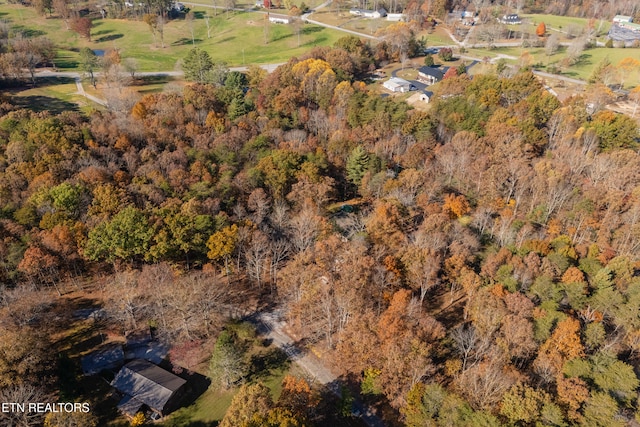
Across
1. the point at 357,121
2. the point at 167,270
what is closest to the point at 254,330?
the point at 167,270

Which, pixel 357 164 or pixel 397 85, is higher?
pixel 397 85

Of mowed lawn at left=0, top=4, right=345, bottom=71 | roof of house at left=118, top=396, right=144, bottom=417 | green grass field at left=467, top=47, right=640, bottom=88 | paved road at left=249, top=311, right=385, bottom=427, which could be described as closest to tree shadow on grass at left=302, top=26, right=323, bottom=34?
mowed lawn at left=0, top=4, right=345, bottom=71

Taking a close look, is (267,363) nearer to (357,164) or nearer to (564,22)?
(357,164)

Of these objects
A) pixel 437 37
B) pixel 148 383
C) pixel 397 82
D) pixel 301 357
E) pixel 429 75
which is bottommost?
pixel 301 357

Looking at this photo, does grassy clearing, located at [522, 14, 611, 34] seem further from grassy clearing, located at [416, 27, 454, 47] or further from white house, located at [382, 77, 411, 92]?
white house, located at [382, 77, 411, 92]

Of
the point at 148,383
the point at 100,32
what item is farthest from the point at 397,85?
the point at 100,32

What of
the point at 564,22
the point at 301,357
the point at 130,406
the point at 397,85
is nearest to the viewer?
the point at 130,406

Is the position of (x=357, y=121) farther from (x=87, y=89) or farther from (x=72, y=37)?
(x=72, y=37)

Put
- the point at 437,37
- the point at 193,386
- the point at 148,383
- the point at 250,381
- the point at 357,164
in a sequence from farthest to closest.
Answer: the point at 437,37 < the point at 357,164 < the point at 250,381 < the point at 193,386 < the point at 148,383
